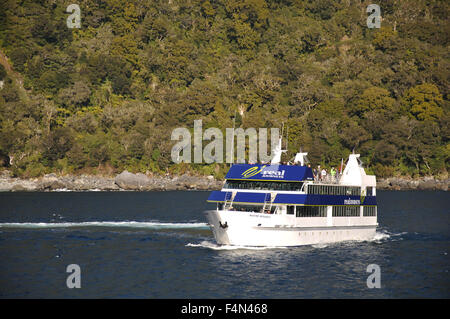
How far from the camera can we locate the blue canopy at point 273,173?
6419 centimetres

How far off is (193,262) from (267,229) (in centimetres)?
832

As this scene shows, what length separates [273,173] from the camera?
212 ft

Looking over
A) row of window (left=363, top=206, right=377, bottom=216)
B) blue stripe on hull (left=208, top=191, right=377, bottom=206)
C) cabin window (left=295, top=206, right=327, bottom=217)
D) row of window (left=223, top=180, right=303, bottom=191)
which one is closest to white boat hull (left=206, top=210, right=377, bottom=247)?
cabin window (left=295, top=206, right=327, bottom=217)

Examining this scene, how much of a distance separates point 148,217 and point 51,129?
4177 inches

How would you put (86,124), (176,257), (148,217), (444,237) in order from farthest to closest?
1. (86,124)
2. (148,217)
3. (444,237)
4. (176,257)

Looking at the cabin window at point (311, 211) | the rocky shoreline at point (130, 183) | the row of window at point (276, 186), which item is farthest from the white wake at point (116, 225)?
the rocky shoreline at point (130, 183)

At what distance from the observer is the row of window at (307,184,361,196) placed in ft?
217

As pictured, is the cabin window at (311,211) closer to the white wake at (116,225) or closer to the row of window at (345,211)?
the row of window at (345,211)

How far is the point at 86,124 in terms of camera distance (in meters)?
189

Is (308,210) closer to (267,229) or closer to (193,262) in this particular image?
(267,229)

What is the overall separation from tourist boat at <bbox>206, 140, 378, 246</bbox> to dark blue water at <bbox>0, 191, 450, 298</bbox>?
5.08 feet
